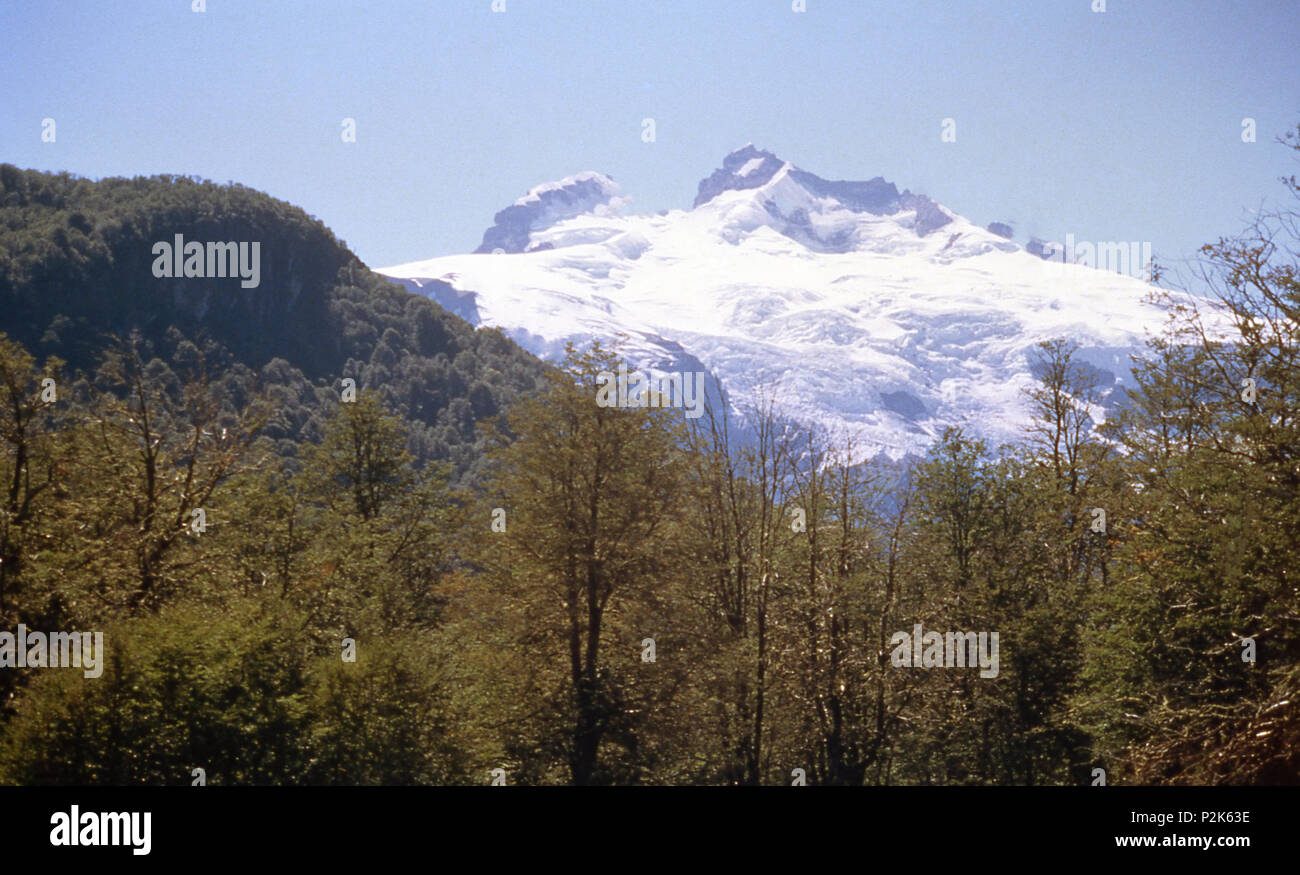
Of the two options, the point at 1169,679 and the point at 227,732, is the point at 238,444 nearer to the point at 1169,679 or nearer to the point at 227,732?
the point at 227,732

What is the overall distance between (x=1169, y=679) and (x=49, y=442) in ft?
109

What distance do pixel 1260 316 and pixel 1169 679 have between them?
380 inches

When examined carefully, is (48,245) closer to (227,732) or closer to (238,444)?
(238,444)

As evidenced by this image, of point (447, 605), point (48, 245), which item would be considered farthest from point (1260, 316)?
point (48, 245)

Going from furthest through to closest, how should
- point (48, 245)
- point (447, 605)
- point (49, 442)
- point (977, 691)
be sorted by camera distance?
point (48, 245), point (447, 605), point (977, 691), point (49, 442)

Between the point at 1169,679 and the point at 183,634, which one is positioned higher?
the point at 183,634

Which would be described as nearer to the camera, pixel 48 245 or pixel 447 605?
pixel 447 605

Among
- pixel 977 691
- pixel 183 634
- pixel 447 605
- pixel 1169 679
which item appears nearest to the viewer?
pixel 183 634

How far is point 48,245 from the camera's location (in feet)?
573

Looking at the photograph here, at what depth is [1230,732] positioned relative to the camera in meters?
21.0
